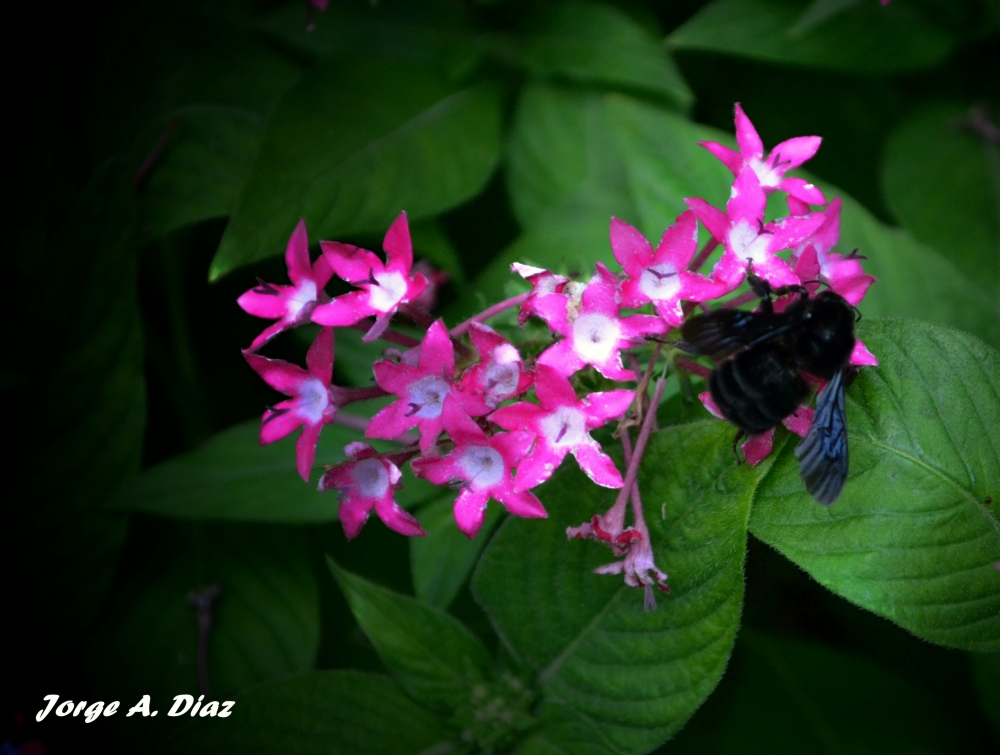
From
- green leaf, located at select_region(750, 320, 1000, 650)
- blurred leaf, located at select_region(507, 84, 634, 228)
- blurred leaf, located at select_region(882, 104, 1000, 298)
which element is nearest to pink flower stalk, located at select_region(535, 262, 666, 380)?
green leaf, located at select_region(750, 320, 1000, 650)

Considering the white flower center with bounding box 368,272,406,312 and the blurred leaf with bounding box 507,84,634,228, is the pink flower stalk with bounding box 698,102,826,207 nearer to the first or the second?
the white flower center with bounding box 368,272,406,312

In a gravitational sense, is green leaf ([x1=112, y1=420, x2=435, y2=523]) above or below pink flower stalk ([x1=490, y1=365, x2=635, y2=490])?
below

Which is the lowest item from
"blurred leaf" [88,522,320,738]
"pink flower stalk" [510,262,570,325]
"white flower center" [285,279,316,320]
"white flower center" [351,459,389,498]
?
"blurred leaf" [88,522,320,738]

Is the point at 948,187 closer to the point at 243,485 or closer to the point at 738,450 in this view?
the point at 738,450

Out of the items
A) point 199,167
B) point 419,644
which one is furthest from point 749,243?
point 199,167

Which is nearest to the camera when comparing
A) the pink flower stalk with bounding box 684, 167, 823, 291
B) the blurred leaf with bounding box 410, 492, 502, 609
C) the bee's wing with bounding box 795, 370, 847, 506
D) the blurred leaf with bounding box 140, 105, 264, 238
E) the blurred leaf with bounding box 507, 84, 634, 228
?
the bee's wing with bounding box 795, 370, 847, 506

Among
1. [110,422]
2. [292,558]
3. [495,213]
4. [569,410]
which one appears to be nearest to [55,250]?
[110,422]
